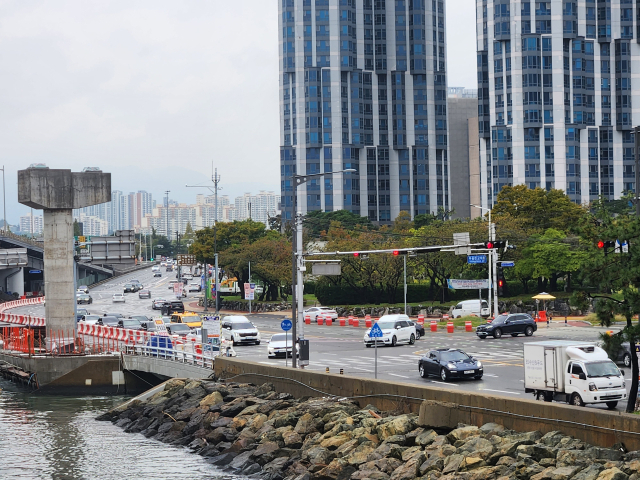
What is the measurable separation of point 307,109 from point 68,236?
12331 cm

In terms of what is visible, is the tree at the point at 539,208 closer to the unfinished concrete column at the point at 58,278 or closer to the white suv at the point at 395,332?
the white suv at the point at 395,332

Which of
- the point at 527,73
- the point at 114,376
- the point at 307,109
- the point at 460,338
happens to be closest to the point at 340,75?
the point at 307,109

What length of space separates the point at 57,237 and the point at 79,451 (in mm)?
19014

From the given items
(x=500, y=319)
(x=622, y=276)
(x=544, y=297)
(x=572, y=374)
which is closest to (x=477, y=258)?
(x=500, y=319)

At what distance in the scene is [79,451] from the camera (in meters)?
32.4

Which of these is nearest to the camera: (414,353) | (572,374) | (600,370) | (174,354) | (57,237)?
(600,370)

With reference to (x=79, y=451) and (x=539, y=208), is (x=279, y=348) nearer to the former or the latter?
(x=79, y=451)

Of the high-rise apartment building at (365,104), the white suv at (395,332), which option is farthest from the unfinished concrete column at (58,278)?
the high-rise apartment building at (365,104)

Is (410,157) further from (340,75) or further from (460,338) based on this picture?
(460,338)

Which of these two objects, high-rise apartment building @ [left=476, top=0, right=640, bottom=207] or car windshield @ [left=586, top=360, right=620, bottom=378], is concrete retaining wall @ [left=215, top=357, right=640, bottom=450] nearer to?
car windshield @ [left=586, top=360, right=620, bottom=378]

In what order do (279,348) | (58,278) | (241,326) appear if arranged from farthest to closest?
(241,326), (58,278), (279,348)

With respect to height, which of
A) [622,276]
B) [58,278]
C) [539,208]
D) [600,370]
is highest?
[539,208]

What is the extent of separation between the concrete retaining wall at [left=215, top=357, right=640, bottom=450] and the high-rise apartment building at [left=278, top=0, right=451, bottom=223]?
131097 millimetres

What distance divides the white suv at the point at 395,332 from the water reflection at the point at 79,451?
18.2 meters
